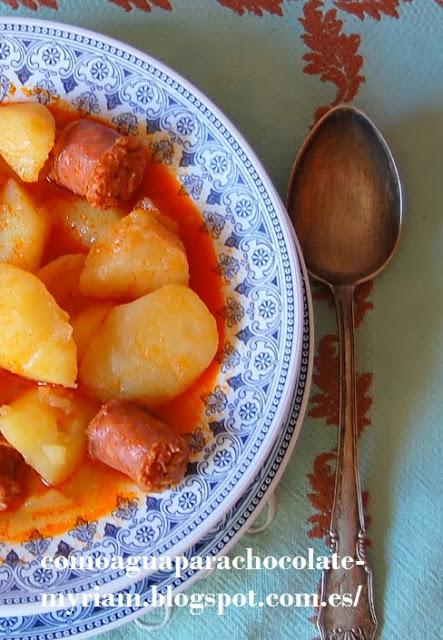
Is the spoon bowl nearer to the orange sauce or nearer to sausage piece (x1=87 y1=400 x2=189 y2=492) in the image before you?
the orange sauce

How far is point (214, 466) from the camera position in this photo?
2.04 meters

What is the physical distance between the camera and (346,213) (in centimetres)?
231

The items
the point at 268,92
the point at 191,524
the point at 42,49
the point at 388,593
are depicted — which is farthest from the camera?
the point at 268,92

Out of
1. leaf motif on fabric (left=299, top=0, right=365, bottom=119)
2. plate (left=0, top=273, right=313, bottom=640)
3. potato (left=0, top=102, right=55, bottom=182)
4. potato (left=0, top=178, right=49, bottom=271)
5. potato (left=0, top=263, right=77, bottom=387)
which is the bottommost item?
plate (left=0, top=273, right=313, bottom=640)

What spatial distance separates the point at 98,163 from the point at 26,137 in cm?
24

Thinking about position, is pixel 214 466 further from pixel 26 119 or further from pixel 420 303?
pixel 26 119

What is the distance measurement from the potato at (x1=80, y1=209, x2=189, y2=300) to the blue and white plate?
0.14 meters

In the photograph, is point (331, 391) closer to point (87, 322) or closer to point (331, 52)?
point (87, 322)

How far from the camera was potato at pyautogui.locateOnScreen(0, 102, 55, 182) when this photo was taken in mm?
2160

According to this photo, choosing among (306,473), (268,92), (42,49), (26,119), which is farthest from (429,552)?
(42,49)

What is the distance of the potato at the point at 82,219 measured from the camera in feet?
7.25

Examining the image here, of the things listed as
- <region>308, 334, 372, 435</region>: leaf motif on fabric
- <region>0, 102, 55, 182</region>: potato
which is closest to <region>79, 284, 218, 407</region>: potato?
<region>308, 334, 372, 435</region>: leaf motif on fabric

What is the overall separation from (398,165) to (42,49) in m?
1.13

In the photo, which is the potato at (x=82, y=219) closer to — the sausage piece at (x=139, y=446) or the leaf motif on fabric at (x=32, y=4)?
the sausage piece at (x=139, y=446)
